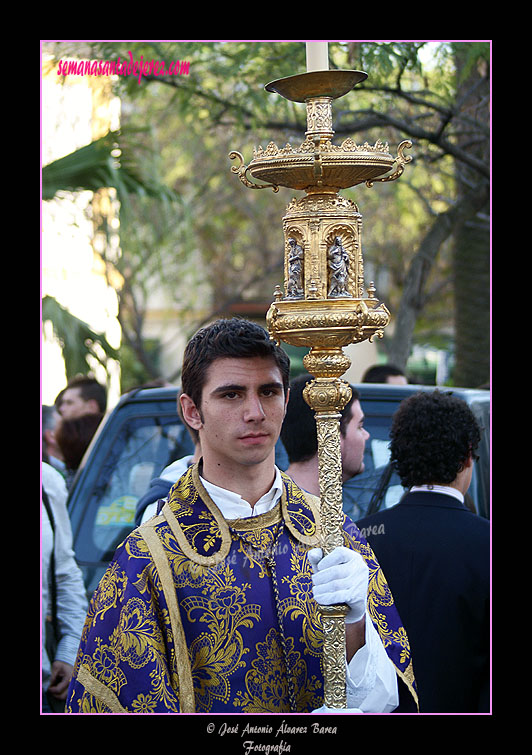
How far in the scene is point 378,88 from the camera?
6.02 meters

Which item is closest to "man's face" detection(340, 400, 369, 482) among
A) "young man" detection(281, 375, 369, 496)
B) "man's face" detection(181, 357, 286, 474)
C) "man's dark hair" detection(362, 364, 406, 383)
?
"young man" detection(281, 375, 369, 496)

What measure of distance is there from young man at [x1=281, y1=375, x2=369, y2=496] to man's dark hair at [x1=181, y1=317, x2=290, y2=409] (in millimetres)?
1223

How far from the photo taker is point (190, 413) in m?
3.11

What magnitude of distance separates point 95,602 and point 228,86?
581 cm

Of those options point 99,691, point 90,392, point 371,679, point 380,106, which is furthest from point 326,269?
point 380,106

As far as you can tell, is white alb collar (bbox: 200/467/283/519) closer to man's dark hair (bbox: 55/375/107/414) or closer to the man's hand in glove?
the man's hand in glove

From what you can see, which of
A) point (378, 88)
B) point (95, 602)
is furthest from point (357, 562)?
point (378, 88)

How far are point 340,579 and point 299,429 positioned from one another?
64.9 inches

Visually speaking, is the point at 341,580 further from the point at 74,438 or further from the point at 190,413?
the point at 74,438

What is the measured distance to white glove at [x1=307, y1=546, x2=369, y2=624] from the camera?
2717 mm

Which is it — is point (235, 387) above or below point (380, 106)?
below

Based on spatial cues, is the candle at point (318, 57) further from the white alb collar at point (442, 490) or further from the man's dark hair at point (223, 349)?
the white alb collar at point (442, 490)

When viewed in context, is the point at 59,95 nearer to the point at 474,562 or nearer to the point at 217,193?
the point at 217,193

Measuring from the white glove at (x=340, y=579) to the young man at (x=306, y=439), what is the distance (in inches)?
57.4
